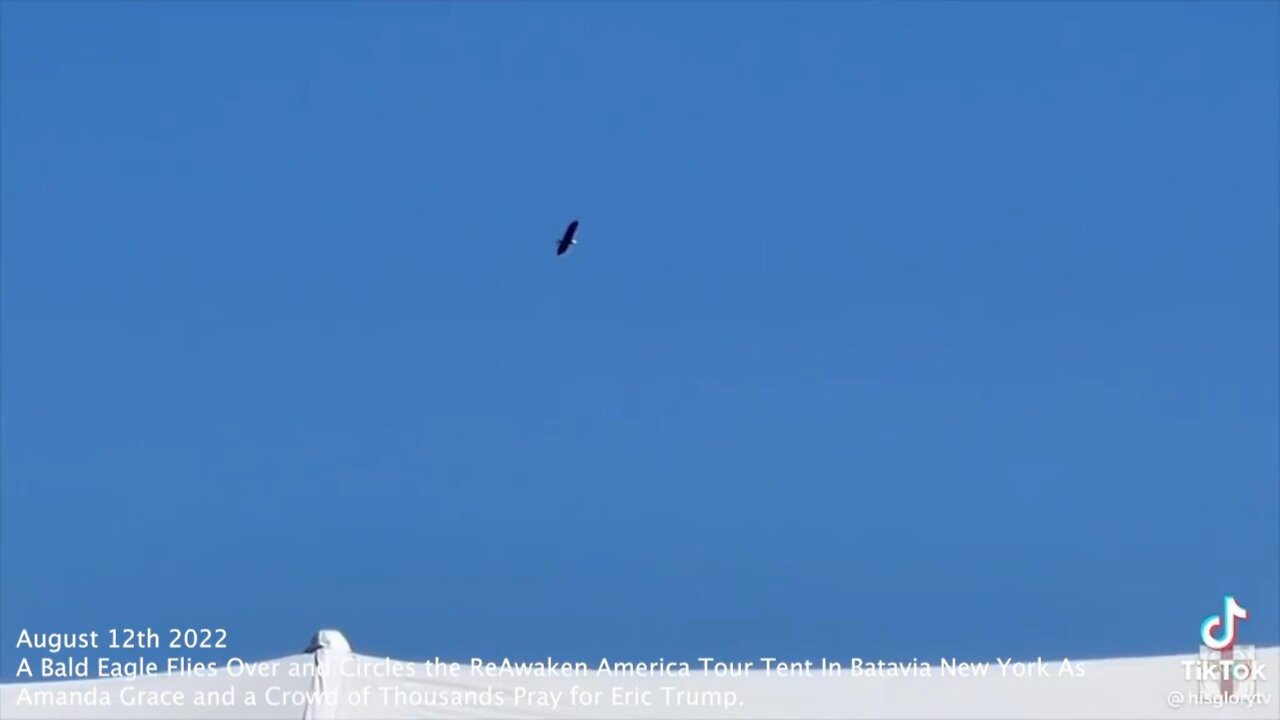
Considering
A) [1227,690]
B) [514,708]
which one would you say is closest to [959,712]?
[1227,690]

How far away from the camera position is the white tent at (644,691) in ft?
28.1

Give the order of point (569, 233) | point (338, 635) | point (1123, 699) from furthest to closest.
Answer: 1. point (569, 233)
2. point (1123, 699)
3. point (338, 635)

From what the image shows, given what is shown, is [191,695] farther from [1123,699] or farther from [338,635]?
[1123,699]

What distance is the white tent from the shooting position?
8562 millimetres

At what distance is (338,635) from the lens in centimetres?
863

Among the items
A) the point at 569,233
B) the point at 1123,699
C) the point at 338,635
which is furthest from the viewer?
the point at 569,233

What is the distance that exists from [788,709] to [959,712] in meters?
0.80

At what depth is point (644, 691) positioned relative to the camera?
29.4 feet

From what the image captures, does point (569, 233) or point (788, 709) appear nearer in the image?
point (788, 709)

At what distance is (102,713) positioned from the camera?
882 centimetres

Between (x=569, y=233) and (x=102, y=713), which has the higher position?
(x=569, y=233)

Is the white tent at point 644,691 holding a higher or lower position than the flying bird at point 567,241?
lower

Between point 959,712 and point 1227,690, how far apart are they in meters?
1.36

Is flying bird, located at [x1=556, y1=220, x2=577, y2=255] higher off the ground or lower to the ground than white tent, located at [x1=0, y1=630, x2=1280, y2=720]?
higher
